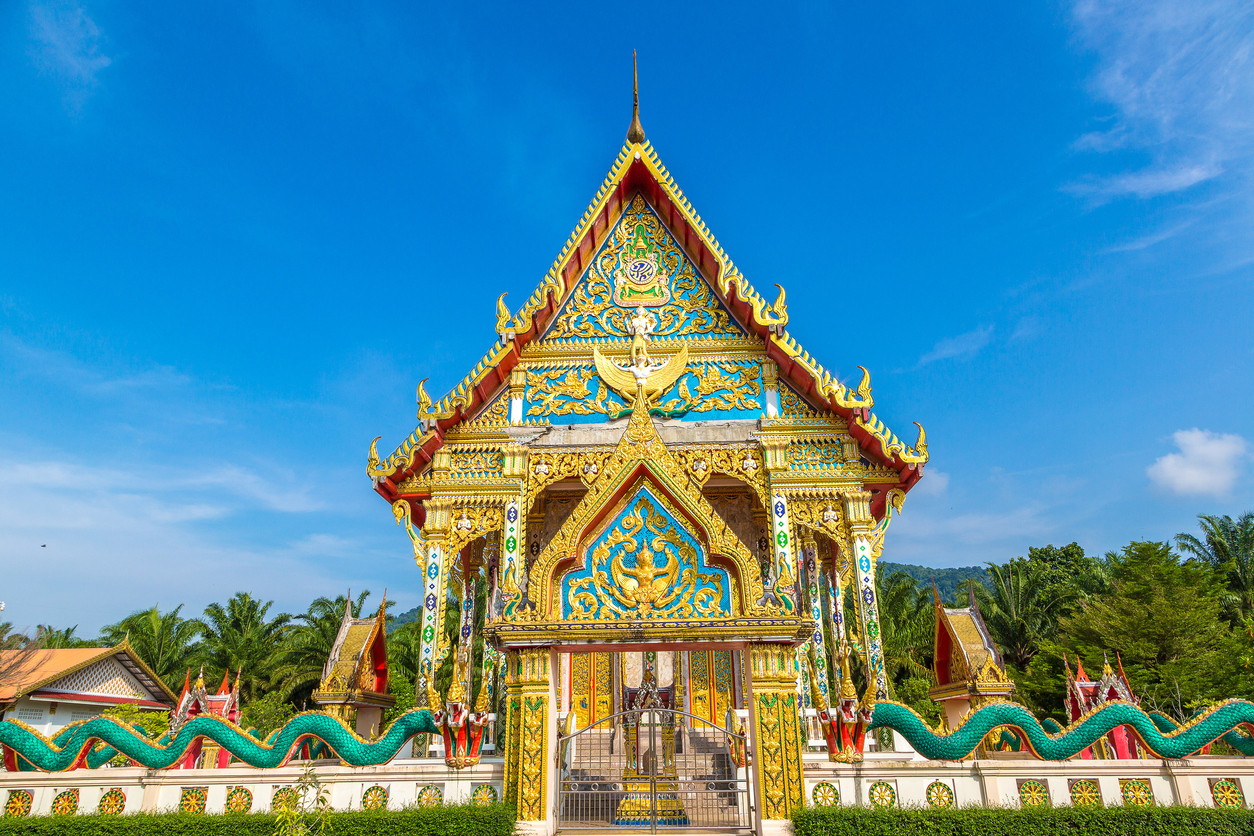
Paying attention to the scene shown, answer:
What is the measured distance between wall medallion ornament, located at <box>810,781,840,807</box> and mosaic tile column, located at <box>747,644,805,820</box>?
60 centimetres

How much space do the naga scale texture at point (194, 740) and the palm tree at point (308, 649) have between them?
18.0 m

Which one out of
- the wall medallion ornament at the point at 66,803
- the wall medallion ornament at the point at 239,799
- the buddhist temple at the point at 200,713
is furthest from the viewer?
the buddhist temple at the point at 200,713

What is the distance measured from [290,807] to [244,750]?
4.11 feet

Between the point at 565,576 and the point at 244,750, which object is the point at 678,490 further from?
the point at 244,750

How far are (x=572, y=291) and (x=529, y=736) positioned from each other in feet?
Answer: 27.1

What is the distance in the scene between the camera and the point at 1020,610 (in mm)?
27953

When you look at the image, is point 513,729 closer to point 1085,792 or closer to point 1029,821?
point 1029,821

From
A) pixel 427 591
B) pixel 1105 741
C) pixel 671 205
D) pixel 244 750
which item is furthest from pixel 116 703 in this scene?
pixel 1105 741

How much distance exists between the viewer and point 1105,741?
8.25 m

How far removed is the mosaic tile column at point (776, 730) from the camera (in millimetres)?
6164

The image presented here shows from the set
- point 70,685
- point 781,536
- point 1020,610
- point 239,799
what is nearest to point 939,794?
point 781,536

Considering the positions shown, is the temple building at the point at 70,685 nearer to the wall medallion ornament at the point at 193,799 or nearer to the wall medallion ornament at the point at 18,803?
the wall medallion ornament at the point at 18,803

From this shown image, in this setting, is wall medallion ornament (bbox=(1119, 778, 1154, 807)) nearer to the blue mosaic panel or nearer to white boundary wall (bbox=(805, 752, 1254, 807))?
white boundary wall (bbox=(805, 752, 1254, 807))

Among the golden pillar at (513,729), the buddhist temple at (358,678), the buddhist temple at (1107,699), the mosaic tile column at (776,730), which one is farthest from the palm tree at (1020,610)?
the golden pillar at (513,729)
